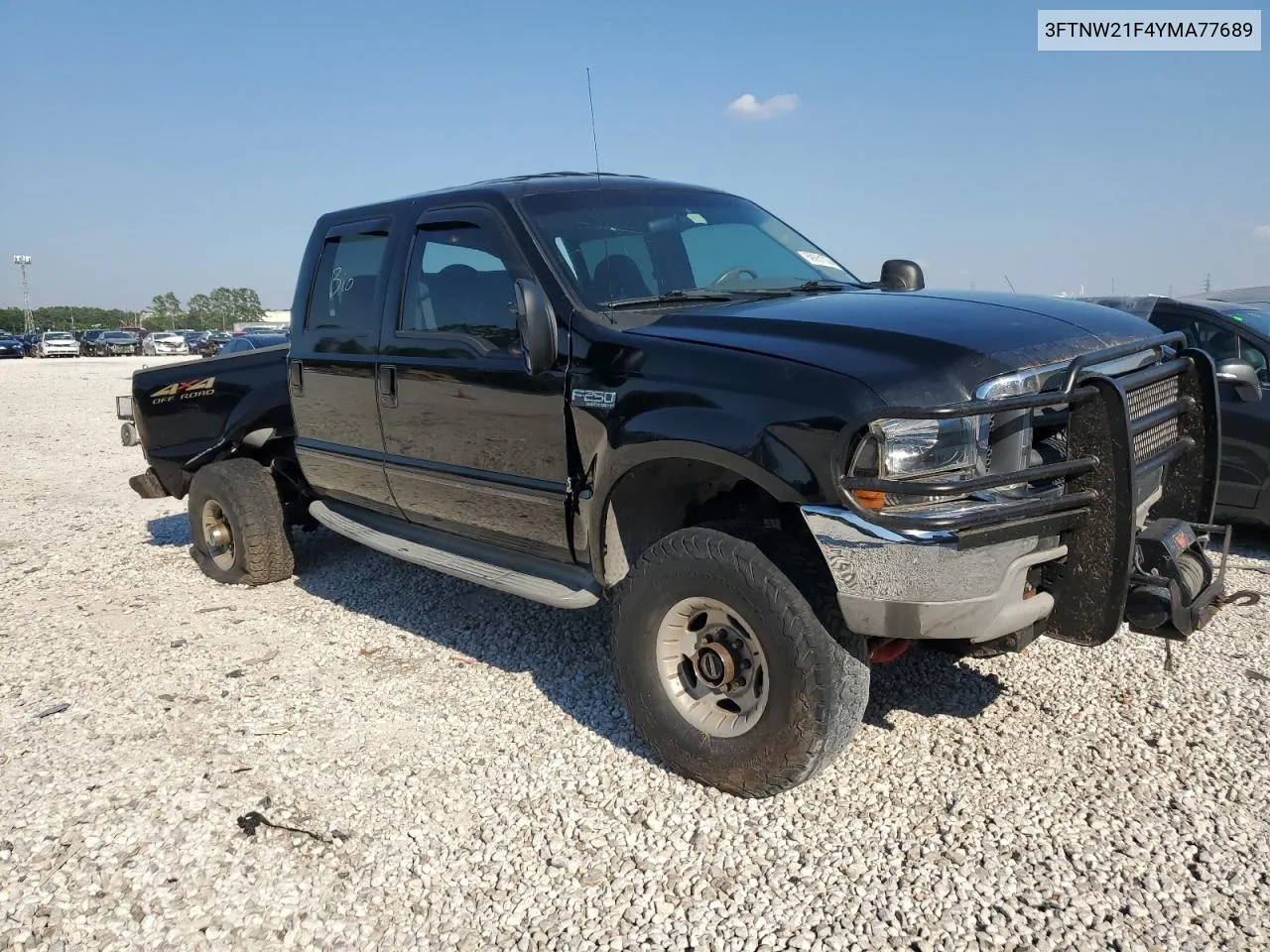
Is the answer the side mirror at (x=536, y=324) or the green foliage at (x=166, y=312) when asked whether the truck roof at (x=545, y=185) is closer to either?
the side mirror at (x=536, y=324)

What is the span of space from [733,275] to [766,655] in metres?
1.80

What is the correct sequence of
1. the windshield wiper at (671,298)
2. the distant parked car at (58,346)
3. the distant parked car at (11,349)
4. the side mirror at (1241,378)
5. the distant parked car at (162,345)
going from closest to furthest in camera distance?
the windshield wiper at (671,298)
the side mirror at (1241,378)
the distant parked car at (58,346)
the distant parked car at (11,349)
the distant parked car at (162,345)

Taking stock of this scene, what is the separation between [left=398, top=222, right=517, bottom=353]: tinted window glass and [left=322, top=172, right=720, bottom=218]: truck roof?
163mm

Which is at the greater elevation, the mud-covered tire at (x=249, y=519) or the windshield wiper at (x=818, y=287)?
the windshield wiper at (x=818, y=287)

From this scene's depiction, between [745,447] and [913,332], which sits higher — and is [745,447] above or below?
below

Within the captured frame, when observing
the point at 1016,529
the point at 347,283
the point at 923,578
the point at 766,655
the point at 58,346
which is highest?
the point at 347,283

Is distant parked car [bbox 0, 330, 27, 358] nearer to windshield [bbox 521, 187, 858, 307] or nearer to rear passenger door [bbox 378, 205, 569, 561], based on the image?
rear passenger door [bbox 378, 205, 569, 561]

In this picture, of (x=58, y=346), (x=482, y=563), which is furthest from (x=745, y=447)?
(x=58, y=346)

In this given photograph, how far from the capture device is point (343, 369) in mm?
4785

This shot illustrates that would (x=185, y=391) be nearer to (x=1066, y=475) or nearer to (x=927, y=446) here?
(x=927, y=446)

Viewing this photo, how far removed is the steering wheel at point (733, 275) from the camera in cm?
400

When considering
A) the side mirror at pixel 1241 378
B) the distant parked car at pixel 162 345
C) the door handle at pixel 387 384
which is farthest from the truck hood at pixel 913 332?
the distant parked car at pixel 162 345

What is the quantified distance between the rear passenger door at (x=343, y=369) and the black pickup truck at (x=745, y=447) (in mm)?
27

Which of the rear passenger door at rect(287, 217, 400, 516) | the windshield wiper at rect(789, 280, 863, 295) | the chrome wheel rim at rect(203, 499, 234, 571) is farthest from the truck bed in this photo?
the windshield wiper at rect(789, 280, 863, 295)
